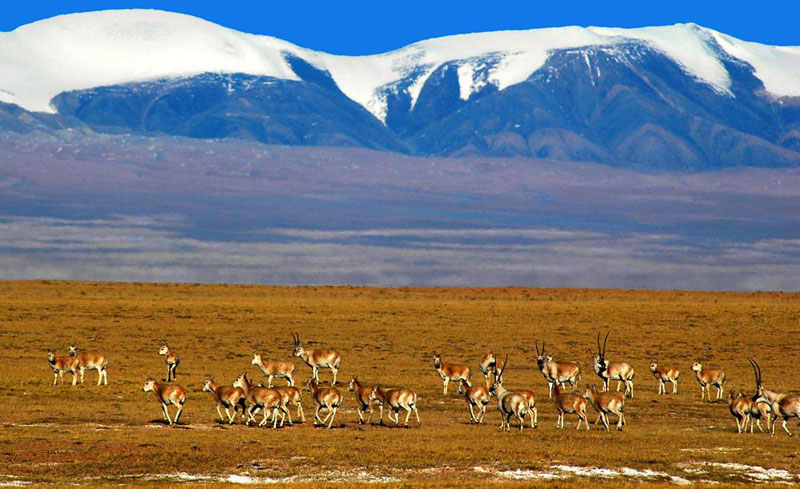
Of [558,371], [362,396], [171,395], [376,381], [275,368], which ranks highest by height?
[558,371]

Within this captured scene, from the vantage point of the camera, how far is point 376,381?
38.1 metres

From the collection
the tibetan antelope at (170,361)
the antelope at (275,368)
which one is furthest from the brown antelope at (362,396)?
the tibetan antelope at (170,361)

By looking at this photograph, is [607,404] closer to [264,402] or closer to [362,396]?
[362,396]

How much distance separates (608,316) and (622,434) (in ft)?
130

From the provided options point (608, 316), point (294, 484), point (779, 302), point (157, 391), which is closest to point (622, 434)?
point (294, 484)

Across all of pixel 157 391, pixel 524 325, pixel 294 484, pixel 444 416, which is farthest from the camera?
pixel 524 325

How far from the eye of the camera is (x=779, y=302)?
83500 millimetres

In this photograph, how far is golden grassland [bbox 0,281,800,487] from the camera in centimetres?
2412

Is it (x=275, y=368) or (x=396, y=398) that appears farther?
(x=275, y=368)

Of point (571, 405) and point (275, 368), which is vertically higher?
point (275, 368)

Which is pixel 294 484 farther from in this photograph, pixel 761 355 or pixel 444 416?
pixel 761 355

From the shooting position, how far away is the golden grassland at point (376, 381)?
79.2ft

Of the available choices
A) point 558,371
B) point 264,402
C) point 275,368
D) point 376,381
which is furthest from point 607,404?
point 376,381

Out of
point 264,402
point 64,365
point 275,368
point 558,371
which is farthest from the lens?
point 64,365
